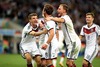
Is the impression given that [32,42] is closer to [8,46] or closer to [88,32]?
[88,32]

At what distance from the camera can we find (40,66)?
12148mm

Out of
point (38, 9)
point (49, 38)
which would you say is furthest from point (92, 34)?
point (38, 9)

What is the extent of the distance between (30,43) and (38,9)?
18249 mm

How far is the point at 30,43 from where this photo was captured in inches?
496

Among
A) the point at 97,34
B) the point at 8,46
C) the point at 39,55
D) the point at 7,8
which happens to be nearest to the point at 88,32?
the point at 97,34

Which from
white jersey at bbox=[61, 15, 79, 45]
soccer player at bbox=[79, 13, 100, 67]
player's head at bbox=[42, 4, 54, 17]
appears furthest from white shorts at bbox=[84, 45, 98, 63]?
player's head at bbox=[42, 4, 54, 17]

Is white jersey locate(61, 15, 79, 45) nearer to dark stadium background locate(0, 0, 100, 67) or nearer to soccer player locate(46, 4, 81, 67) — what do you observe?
soccer player locate(46, 4, 81, 67)

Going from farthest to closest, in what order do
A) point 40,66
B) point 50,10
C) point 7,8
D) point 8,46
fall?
point 7,8 < point 8,46 < point 40,66 < point 50,10

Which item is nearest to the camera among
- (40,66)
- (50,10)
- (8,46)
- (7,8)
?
(50,10)

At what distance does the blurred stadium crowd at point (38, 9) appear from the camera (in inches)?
1179

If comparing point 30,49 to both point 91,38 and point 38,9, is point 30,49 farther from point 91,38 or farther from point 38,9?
point 38,9

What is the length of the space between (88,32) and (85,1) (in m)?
18.8

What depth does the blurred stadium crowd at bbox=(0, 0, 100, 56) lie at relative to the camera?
30.0 m

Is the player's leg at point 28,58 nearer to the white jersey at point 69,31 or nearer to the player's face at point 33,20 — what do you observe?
the player's face at point 33,20
